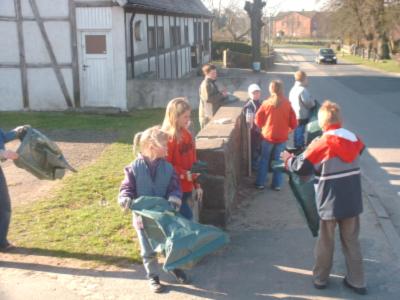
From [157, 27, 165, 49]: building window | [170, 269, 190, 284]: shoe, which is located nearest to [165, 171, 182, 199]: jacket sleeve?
[170, 269, 190, 284]: shoe

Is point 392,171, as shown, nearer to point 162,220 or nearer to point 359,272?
point 359,272

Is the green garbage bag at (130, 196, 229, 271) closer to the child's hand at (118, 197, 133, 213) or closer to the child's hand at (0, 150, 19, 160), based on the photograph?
the child's hand at (118, 197, 133, 213)

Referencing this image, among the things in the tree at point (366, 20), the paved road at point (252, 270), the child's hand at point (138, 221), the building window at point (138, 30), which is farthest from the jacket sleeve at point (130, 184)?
the tree at point (366, 20)

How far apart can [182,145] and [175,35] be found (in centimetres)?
2060

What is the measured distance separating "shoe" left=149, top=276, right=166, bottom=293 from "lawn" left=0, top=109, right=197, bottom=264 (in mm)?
690

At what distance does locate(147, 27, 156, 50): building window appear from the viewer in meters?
19.7

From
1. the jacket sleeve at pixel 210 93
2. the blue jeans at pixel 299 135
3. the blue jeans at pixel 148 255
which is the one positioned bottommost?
the blue jeans at pixel 148 255

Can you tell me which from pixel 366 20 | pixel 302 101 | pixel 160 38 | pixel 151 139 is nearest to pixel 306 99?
pixel 302 101

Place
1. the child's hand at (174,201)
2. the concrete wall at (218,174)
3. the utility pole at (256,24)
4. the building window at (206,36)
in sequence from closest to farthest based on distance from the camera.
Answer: the child's hand at (174,201) → the concrete wall at (218,174) → the utility pole at (256,24) → the building window at (206,36)

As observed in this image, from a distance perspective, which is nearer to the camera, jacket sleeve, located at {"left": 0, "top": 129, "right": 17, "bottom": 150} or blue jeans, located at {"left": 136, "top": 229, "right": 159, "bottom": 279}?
blue jeans, located at {"left": 136, "top": 229, "right": 159, "bottom": 279}

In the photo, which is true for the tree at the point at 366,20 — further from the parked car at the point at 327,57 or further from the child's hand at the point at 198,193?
the child's hand at the point at 198,193

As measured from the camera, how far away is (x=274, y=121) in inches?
323

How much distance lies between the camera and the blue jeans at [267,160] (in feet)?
27.5

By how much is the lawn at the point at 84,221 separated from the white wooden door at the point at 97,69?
6.12m
